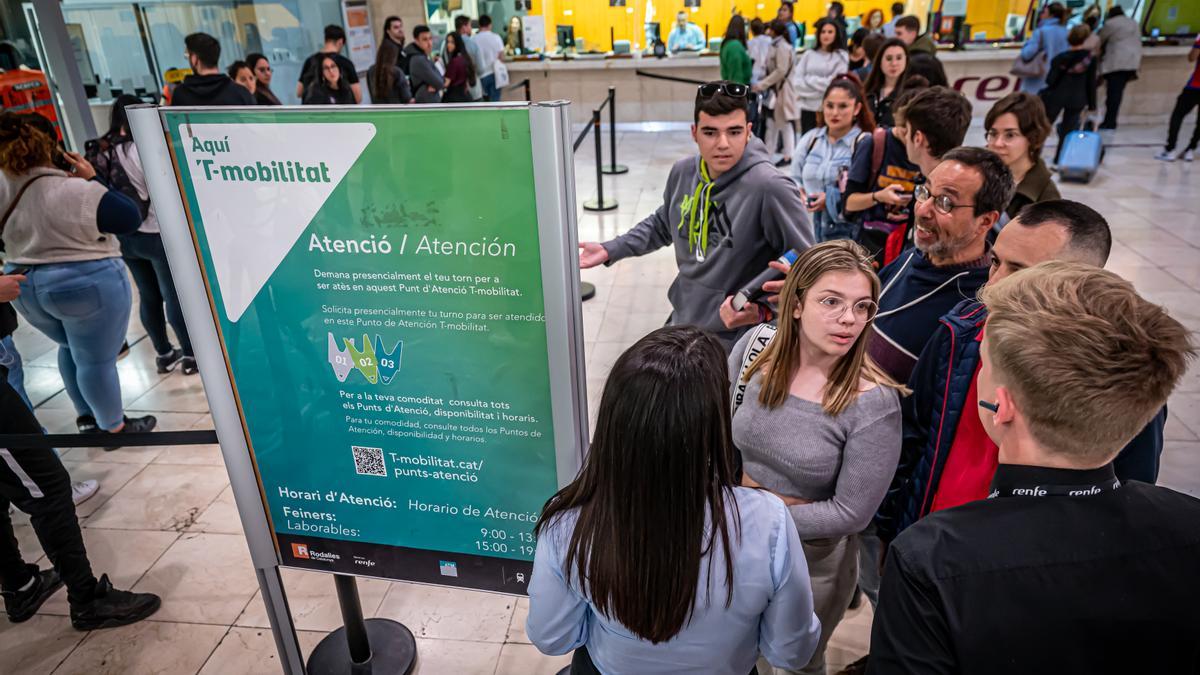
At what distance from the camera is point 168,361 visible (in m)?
4.89

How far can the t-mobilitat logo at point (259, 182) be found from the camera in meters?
1.52

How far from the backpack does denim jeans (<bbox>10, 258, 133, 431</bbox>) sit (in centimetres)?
51

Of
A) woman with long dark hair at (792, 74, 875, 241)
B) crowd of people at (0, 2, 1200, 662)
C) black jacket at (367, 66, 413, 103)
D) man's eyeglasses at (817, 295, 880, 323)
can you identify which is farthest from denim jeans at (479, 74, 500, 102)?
man's eyeglasses at (817, 295, 880, 323)

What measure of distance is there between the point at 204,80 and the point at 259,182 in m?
3.93

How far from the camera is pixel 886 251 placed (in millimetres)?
3264

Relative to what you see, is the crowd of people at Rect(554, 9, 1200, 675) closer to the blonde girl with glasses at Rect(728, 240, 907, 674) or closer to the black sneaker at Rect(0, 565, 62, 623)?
the blonde girl with glasses at Rect(728, 240, 907, 674)

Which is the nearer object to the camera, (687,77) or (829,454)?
(829,454)

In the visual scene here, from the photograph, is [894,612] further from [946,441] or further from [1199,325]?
[1199,325]

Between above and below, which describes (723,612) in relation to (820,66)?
below

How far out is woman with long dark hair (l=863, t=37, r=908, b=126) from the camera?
4980 millimetres

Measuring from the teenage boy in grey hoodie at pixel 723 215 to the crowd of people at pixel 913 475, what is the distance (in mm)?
541

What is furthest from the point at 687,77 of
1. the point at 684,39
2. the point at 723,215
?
the point at 723,215

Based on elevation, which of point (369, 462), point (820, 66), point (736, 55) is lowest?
point (369, 462)

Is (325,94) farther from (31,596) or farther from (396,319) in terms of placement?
(396,319)
